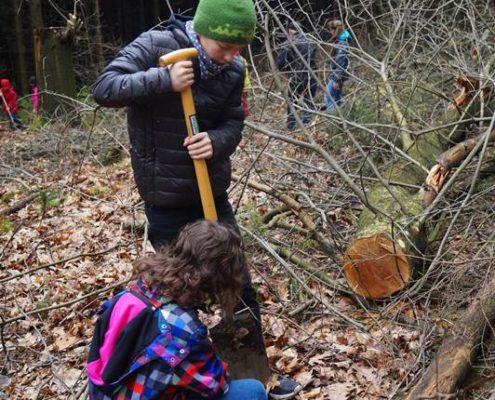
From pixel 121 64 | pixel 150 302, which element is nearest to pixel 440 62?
pixel 121 64

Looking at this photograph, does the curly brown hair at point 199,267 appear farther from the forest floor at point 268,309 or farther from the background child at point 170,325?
the forest floor at point 268,309

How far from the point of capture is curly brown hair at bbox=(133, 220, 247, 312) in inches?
83.1

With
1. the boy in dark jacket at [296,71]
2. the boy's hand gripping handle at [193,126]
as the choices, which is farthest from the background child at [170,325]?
the boy in dark jacket at [296,71]

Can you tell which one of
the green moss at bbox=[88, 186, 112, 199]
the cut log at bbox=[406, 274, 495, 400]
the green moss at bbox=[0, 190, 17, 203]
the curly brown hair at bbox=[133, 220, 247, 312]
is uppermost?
the curly brown hair at bbox=[133, 220, 247, 312]

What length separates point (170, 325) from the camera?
6.74 ft

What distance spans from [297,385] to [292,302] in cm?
89

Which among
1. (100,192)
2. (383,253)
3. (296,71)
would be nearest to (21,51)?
(100,192)

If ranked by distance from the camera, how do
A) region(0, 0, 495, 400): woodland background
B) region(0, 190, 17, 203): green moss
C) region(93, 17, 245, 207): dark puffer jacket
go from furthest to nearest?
region(0, 190, 17, 203): green moss → region(0, 0, 495, 400): woodland background → region(93, 17, 245, 207): dark puffer jacket

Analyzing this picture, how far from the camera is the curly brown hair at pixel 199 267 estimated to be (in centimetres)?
211

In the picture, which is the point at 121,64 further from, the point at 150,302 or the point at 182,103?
the point at 150,302

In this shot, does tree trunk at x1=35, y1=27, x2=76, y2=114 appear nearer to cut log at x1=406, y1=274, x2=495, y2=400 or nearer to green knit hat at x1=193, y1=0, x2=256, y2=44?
green knit hat at x1=193, y1=0, x2=256, y2=44

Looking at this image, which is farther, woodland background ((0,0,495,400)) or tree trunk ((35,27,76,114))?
tree trunk ((35,27,76,114))

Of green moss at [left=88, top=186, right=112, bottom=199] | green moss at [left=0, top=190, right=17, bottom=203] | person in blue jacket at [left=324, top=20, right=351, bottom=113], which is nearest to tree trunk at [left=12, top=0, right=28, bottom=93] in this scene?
green moss at [left=0, top=190, right=17, bottom=203]

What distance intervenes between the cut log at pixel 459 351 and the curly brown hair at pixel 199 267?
0.93m
